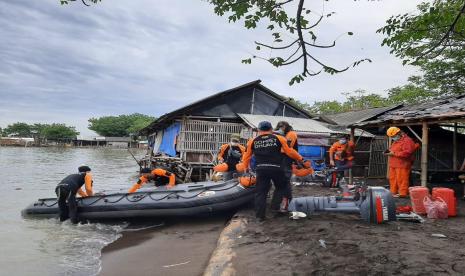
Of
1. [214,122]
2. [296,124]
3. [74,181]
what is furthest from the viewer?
[214,122]

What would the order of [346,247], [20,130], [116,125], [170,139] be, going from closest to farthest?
[346,247] → [170,139] → [116,125] → [20,130]

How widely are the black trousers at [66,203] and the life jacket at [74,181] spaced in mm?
82

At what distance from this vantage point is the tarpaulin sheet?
1783 cm

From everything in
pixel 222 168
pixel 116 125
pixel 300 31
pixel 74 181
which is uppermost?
pixel 116 125

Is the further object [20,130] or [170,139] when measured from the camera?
[20,130]

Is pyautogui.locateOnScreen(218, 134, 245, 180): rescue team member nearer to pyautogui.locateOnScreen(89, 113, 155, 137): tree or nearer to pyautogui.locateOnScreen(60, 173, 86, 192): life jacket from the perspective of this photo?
pyautogui.locateOnScreen(60, 173, 86, 192): life jacket

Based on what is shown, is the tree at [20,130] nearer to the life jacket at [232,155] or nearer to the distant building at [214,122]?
the distant building at [214,122]

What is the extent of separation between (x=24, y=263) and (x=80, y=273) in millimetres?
1473

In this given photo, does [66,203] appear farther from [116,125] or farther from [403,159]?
[116,125]

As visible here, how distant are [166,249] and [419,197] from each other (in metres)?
4.40

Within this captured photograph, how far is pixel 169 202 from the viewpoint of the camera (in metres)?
7.99

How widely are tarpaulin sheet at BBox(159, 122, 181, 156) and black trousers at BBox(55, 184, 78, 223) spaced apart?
8.94m

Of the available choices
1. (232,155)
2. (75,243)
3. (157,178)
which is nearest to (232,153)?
(232,155)

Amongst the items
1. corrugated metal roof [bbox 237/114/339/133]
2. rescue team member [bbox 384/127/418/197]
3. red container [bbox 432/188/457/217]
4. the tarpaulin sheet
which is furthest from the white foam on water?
the tarpaulin sheet
